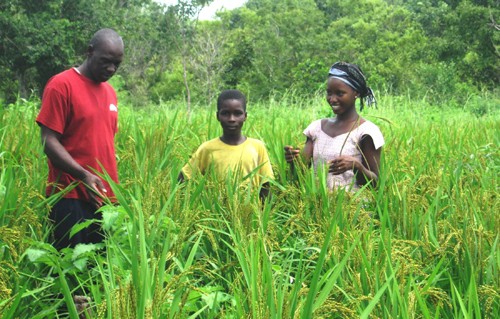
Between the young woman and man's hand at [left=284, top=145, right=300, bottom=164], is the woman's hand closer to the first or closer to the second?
the young woman

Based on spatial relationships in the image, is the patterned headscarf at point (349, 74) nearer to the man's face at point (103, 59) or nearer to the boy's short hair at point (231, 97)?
the boy's short hair at point (231, 97)

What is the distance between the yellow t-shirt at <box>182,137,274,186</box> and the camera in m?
2.98

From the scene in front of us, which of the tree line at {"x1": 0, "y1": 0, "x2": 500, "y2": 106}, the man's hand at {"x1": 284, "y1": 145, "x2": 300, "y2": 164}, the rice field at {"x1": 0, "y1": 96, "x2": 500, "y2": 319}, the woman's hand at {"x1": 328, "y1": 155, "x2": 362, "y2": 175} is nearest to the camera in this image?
the rice field at {"x1": 0, "y1": 96, "x2": 500, "y2": 319}

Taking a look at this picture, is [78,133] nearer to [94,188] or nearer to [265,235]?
[94,188]

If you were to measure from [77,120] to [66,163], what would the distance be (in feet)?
0.65

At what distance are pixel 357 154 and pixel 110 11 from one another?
2466 centimetres

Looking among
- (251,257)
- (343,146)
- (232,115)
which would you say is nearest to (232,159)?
(232,115)

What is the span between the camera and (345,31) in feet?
142

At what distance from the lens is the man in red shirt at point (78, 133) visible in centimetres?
246

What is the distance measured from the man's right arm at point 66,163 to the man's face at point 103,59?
0.29 metres

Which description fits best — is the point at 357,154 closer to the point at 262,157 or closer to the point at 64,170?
the point at 262,157

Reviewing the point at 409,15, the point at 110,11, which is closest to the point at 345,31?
the point at 409,15

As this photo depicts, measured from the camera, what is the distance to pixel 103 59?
2.55 metres

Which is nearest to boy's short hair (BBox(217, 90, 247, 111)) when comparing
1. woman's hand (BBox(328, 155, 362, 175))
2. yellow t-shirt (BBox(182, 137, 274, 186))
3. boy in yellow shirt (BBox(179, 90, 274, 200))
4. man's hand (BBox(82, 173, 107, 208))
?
boy in yellow shirt (BBox(179, 90, 274, 200))
